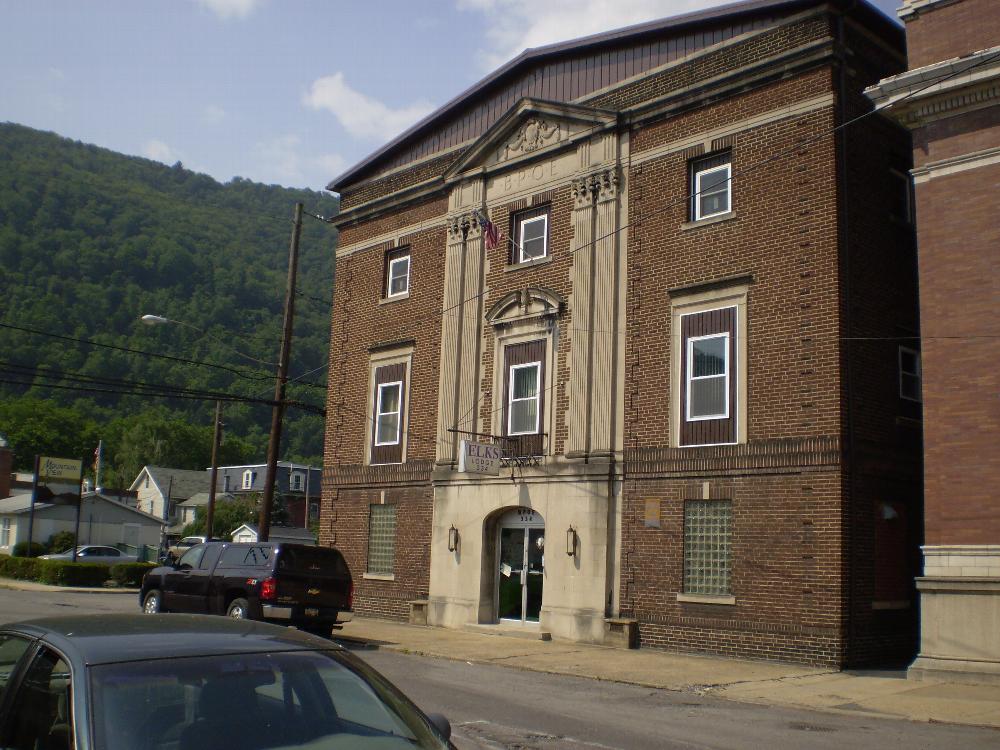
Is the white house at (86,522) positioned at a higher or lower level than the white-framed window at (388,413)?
lower

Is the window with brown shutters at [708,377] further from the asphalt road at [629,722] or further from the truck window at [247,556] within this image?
the truck window at [247,556]

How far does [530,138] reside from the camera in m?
24.6

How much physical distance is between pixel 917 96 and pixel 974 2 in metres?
1.78

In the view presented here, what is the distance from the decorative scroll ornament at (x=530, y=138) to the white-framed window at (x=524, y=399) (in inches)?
206

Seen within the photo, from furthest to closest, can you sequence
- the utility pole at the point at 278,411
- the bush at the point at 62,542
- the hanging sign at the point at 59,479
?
1. the bush at the point at 62,542
2. the hanging sign at the point at 59,479
3. the utility pole at the point at 278,411

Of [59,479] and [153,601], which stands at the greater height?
[59,479]

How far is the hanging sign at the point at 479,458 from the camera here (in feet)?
73.4

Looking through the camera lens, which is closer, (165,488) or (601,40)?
(601,40)

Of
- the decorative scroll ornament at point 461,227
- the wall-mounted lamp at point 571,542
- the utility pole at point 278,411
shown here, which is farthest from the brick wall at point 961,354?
the utility pole at point 278,411

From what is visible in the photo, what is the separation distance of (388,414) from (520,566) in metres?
6.25

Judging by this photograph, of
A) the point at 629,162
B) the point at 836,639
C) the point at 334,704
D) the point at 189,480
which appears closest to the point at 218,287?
the point at 189,480

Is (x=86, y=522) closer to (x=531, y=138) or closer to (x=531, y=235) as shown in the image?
(x=531, y=235)

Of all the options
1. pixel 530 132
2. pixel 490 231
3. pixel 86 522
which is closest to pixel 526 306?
pixel 490 231

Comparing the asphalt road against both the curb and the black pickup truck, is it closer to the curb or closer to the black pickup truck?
the black pickup truck
